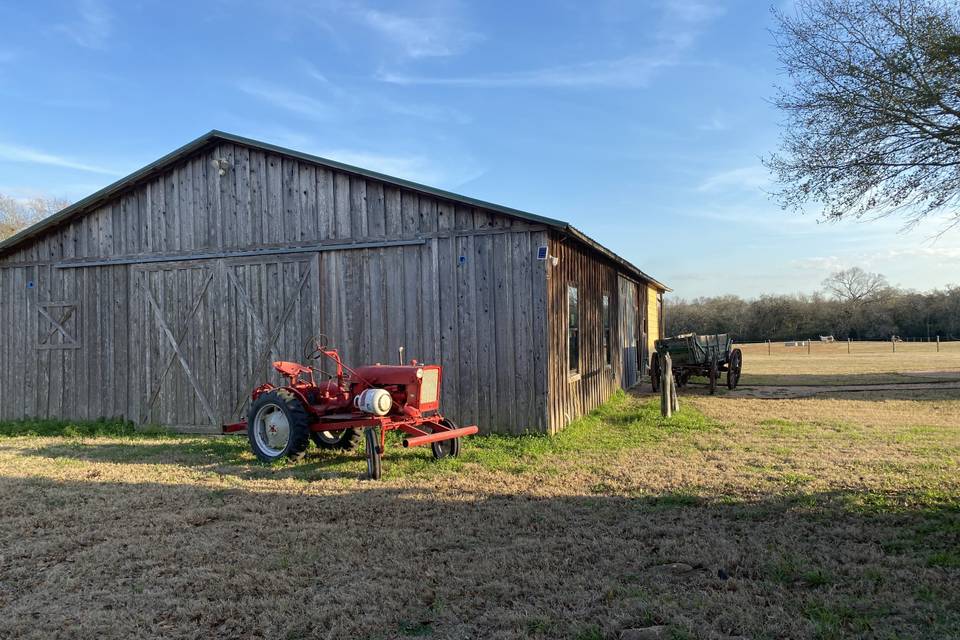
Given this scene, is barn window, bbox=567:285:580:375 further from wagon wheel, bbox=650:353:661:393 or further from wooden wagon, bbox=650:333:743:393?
wagon wheel, bbox=650:353:661:393

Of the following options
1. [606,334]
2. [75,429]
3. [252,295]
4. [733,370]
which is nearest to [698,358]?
[733,370]

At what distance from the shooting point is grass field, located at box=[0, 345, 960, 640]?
11.5ft

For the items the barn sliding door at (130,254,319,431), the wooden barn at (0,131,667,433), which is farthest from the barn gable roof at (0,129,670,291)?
the barn sliding door at (130,254,319,431)

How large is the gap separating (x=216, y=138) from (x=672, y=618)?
983cm

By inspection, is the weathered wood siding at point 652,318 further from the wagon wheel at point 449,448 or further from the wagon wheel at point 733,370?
the wagon wheel at point 449,448

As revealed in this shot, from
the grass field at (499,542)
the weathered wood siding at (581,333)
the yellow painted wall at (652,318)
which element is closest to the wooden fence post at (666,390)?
the weathered wood siding at (581,333)

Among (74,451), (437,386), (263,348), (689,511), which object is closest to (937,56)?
(689,511)

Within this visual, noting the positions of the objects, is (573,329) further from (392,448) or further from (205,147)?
(205,147)

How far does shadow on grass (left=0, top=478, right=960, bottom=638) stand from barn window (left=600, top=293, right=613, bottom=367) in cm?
779

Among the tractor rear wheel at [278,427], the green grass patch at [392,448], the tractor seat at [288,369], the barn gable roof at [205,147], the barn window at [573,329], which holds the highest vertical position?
the barn gable roof at [205,147]

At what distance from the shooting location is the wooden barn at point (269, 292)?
926cm

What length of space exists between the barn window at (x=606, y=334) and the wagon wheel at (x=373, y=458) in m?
7.34

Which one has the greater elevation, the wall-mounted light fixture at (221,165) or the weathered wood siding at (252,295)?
the wall-mounted light fixture at (221,165)

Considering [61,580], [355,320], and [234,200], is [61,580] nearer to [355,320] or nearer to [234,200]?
[355,320]
